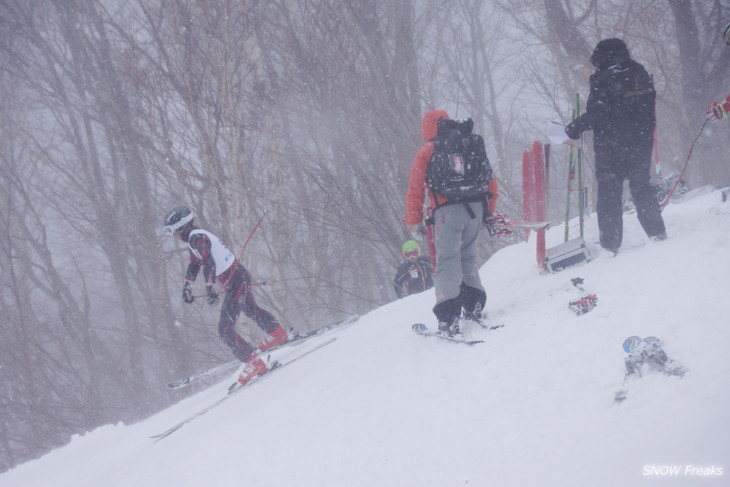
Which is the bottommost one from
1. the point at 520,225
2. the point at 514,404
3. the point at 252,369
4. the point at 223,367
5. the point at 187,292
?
the point at 514,404

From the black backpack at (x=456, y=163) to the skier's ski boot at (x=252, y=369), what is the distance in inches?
115

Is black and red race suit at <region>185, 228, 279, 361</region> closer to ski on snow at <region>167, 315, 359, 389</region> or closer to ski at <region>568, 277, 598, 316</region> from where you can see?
ski on snow at <region>167, 315, 359, 389</region>

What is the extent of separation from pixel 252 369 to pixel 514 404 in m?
3.58

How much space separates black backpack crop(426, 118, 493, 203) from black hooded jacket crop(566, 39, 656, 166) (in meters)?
1.02

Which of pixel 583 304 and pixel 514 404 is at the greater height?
pixel 583 304

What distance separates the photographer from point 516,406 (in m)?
2.82

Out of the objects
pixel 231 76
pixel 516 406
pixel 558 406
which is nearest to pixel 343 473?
pixel 516 406

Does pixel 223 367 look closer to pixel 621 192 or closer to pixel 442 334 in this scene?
pixel 442 334

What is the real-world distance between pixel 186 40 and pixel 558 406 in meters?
8.96

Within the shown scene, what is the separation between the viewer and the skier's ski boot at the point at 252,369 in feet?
18.6

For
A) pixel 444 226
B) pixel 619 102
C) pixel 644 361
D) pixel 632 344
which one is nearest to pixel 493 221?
pixel 444 226

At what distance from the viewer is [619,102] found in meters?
4.33

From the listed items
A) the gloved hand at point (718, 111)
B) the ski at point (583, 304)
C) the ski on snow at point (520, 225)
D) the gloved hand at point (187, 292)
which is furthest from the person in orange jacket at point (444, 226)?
the gloved hand at point (187, 292)

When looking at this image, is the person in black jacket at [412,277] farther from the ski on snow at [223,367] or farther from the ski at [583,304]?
the ski at [583,304]
